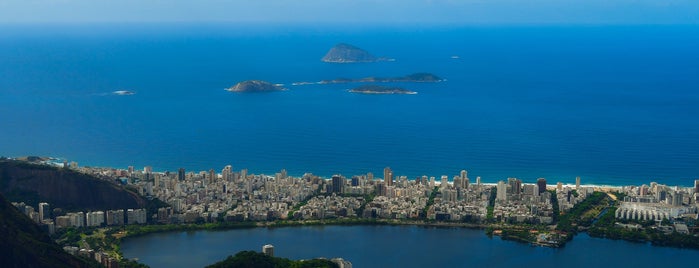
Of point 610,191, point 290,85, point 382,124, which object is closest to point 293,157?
point 382,124

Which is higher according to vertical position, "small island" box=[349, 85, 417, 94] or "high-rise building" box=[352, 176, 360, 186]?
"small island" box=[349, 85, 417, 94]

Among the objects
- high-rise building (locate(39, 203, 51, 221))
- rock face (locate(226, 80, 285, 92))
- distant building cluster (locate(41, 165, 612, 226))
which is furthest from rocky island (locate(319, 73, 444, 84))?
high-rise building (locate(39, 203, 51, 221))

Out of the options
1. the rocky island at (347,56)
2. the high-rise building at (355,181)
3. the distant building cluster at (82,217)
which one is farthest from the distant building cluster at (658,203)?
the rocky island at (347,56)

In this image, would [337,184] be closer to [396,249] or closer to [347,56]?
[396,249]

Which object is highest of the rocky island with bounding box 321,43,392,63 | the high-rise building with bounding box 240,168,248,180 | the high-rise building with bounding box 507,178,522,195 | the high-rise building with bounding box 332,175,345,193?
the rocky island with bounding box 321,43,392,63

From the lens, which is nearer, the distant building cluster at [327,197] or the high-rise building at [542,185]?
the distant building cluster at [327,197]

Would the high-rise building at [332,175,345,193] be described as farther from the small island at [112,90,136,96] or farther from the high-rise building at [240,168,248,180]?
the small island at [112,90,136,96]

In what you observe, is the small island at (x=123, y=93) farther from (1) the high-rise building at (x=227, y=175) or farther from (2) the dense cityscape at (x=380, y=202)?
(1) the high-rise building at (x=227, y=175)
